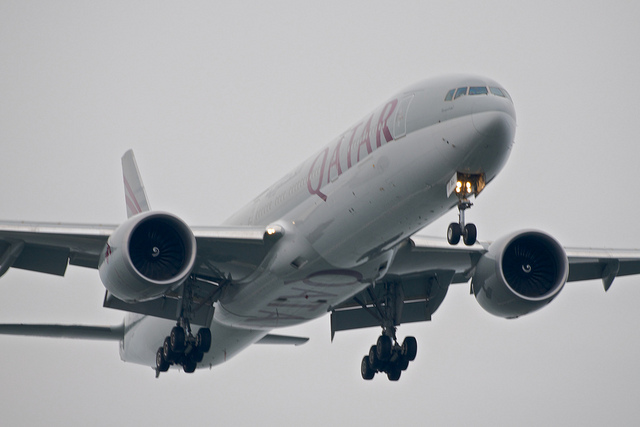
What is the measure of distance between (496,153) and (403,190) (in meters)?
2.35

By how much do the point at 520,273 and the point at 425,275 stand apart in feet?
9.47

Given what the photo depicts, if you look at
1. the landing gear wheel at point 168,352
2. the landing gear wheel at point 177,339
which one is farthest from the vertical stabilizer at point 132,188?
the landing gear wheel at point 177,339

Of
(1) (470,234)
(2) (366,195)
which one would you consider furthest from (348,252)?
(1) (470,234)

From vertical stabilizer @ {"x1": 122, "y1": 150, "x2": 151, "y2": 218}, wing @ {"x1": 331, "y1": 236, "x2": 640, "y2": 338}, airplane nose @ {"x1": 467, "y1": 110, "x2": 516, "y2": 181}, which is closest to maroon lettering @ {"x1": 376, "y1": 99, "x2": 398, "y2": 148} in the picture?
airplane nose @ {"x1": 467, "y1": 110, "x2": 516, "y2": 181}

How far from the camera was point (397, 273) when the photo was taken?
28172 mm

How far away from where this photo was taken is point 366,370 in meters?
30.1

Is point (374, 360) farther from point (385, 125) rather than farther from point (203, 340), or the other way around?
point (385, 125)

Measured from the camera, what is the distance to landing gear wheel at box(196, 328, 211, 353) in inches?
1103

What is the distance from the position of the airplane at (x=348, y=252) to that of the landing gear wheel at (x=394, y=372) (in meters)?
0.10

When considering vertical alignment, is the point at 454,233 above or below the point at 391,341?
above

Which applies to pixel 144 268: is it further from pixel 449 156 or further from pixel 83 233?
pixel 449 156

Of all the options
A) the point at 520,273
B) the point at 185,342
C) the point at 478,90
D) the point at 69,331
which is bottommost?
the point at 185,342

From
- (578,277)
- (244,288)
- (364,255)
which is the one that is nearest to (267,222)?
(244,288)

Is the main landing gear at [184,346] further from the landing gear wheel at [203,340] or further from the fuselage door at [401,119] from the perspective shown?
the fuselage door at [401,119]
